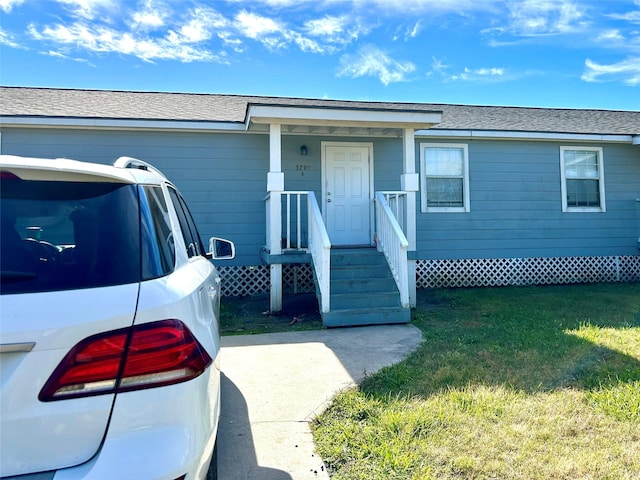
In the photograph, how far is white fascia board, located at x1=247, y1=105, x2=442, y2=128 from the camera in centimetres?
609

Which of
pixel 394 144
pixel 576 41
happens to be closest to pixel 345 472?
pixel 394 144

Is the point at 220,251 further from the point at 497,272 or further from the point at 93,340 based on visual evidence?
the point at 497,272

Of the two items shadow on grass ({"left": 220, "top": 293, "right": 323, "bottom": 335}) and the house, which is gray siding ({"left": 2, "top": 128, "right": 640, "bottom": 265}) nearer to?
the house

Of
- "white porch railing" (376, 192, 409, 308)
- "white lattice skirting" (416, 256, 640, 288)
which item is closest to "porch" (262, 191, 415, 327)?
"white porch railing" (376, 192, 409, 308)

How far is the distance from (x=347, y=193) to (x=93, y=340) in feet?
23.5

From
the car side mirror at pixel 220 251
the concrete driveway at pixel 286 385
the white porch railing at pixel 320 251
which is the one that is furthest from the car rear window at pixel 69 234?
the white porch railing at pixel 320 251

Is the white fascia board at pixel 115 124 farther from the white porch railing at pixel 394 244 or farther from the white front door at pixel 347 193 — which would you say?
the white porch railing at pixel 394 244

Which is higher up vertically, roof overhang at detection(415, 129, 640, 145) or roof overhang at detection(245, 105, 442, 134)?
roof overhang at detection(415, 129, 640, 145)

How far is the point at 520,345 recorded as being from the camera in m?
4.41

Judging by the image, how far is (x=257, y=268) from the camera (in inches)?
312

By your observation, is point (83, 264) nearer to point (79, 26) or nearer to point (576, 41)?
point (79, 26)

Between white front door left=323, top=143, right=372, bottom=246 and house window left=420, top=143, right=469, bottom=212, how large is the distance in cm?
136

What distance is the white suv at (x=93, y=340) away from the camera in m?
1.09

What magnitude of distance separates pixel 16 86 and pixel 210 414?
11601 millimetres
